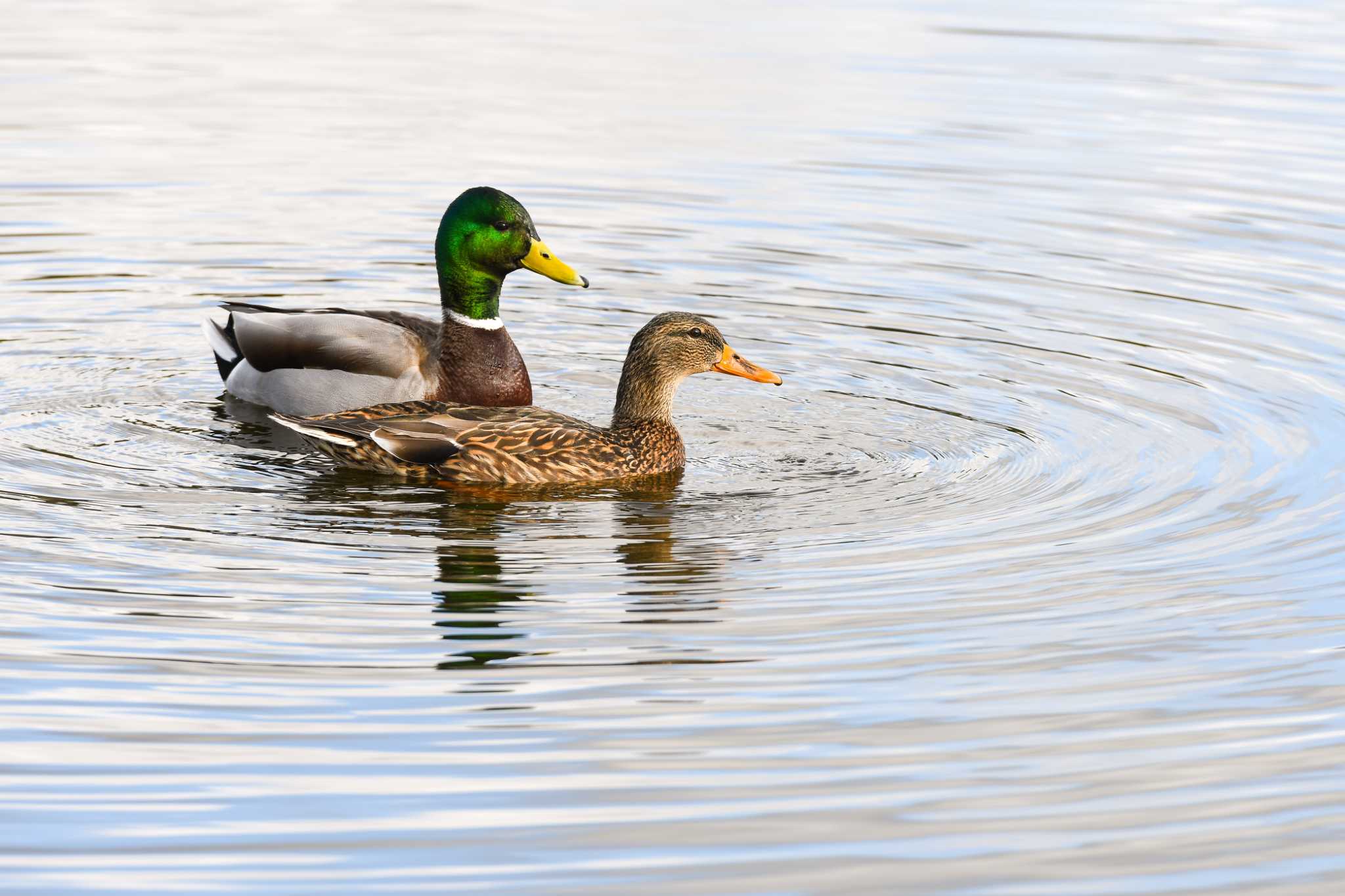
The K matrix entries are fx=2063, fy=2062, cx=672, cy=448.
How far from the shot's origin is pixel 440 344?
11805mm

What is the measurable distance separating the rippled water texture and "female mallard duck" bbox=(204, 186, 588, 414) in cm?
47

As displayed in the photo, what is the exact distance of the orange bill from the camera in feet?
36.1

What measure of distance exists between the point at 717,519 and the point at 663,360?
59.9 inches

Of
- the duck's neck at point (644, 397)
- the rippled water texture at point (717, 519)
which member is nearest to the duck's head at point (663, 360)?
the duck's neck at point (644, 397)

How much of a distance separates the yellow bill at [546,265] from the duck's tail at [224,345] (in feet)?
6.16

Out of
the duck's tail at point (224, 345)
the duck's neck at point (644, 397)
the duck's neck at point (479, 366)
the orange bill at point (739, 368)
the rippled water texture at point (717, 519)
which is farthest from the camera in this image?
the duck's tail at point (224, 345)

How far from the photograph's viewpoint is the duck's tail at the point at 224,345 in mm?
12336

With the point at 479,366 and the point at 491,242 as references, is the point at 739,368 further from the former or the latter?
the point at 491,242

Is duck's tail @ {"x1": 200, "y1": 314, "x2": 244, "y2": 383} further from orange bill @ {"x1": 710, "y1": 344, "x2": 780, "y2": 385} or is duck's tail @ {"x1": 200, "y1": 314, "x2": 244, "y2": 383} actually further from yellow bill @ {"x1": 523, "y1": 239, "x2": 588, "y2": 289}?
orange bill @ {"x1": 710, "y1": 344, "x2": 780, "y2": 385}

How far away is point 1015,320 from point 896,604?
19.1 feet

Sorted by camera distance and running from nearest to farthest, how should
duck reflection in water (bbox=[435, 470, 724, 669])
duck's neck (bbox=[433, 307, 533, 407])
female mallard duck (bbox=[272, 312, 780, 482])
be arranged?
1. duck reflection in water (bbox=[435, 470, 724, 669])
2. female mallard duck (bbox=[272, 312, 780, 482])
3. duck's neck (bbox=[433, 307, 533, 407])

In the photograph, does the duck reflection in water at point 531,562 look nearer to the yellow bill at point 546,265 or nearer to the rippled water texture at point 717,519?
the rippled water texture at point 717,519

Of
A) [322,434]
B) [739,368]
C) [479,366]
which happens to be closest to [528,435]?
[322,434]

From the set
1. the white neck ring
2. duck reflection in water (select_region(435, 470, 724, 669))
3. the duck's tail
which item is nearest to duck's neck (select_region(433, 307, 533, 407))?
the white neck ring
